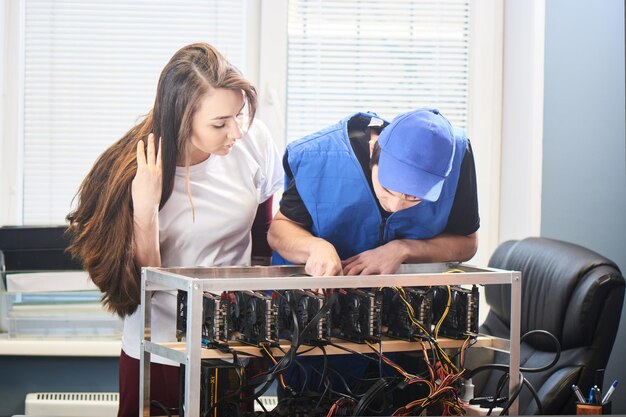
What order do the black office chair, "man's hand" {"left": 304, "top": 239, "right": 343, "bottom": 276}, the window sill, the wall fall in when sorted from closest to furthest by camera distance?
"man's hand" {"left": 304, "top": 239, "right": 343, "bottom": 276}, the black office chair, the window sill, the wall

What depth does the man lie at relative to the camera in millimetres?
2072

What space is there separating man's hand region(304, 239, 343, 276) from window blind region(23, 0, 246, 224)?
5.33 feet

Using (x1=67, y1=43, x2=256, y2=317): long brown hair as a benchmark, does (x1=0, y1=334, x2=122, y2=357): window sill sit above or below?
below

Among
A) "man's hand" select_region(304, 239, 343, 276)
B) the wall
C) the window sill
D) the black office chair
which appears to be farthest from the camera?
the wall

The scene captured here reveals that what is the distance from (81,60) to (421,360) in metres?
2.02

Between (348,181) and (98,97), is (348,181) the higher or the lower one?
the lower one

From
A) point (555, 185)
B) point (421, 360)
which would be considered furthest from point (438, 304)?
point (555, 185)

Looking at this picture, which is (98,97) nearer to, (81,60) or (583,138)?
(81,60)

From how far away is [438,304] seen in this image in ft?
6.55

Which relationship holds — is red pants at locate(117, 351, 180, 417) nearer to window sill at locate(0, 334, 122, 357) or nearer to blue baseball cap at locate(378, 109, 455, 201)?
blue baseball cap at locate(378, 109, 455, 201)

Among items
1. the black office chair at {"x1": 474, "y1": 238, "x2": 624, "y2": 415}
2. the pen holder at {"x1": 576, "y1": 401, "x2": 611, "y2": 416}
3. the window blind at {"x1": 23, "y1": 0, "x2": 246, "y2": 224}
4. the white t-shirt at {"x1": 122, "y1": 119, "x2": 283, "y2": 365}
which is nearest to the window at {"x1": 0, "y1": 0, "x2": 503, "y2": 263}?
the window blind at {"x1": 23, "y1": 0, "x2": 246, "y2": 224}

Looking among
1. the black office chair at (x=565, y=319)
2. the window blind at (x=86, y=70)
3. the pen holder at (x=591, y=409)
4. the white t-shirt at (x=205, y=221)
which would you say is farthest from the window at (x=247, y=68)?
the pen holder at (x=591, y=409)

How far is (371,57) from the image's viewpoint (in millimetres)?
3445

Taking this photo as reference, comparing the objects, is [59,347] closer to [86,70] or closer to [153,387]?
[86,70]
